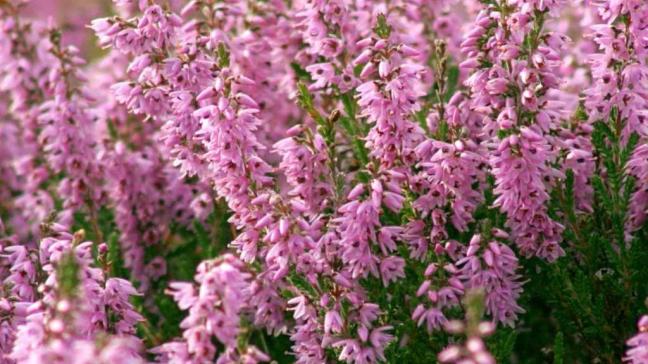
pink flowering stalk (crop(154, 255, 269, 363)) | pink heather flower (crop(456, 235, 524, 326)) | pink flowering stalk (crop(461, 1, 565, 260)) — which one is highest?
pink flowering stalk (crop(461, 1, 565, 260))

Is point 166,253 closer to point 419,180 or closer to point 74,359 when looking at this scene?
point 419,180

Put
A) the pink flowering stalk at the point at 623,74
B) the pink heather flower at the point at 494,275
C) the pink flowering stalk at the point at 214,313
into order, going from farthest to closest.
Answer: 1. the pink flowering stalk at the point at 623,74
2. the pink heather flower at the point at 494,275
3. the pink flowering stalk at the point at 214,313

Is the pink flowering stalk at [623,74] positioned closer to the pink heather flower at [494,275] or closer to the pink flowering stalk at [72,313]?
the pink heather flower at [494,275]

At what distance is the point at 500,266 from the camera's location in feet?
12.2

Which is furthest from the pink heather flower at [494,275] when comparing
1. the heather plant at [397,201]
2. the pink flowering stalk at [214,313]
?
the pink flowering stalk at [214,313]

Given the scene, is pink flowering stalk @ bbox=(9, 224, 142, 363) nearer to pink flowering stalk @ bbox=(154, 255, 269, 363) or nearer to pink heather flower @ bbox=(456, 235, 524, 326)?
pink flowering stalk @ bbox=(154, 255, 269, 363)

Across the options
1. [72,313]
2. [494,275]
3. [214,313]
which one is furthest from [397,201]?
[72,313]

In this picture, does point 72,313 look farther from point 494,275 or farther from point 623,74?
point 623,74

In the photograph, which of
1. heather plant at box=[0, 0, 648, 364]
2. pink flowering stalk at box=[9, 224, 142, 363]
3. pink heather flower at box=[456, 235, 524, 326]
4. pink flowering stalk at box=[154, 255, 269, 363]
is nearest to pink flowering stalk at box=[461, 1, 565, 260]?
heather plant at box=[0, 0, 648, 364]

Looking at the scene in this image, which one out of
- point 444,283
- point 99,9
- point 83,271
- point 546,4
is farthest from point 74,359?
point 99,9

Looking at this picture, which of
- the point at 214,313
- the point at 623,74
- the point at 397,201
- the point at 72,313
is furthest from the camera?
the point at 623,74

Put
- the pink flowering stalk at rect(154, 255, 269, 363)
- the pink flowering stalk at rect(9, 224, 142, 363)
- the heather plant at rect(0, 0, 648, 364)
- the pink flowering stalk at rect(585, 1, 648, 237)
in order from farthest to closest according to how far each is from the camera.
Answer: the pink flowering stalk at rect(585, 1, 648, 237), the heather plant at rect(0, 0, 648, 364), the pink flowering stalk at rect(154, 255, 269, 363), the pink flowering stalk at rect(9, 224, 142, 363)

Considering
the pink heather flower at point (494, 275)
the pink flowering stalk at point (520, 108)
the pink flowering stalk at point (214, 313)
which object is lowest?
the pink heather flower at point (494, 275)

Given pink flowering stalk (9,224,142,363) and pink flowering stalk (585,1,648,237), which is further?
pink flowering stalk (585,1,648,237)
